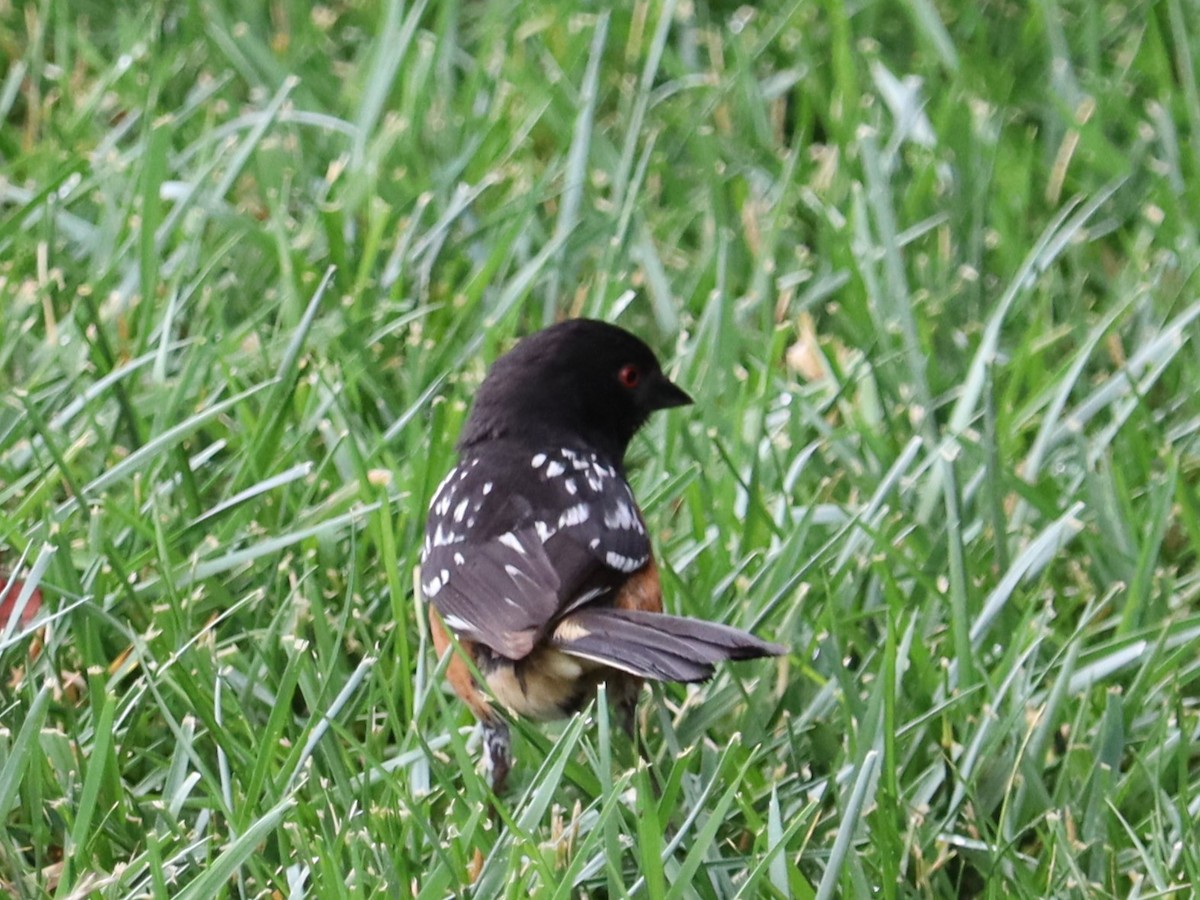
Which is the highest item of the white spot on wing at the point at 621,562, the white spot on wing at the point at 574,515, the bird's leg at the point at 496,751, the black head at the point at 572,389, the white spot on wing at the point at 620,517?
the black head at the point at 572,389

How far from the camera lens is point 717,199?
497 cm

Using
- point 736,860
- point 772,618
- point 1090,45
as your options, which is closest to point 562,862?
point 736,860

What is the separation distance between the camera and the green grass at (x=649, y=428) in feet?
9.92

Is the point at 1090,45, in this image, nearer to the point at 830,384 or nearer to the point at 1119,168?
the point at 1119,168

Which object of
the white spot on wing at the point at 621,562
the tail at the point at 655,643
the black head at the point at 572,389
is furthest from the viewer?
the black head at the point at 572,389

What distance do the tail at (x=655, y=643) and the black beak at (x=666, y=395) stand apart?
89 cm

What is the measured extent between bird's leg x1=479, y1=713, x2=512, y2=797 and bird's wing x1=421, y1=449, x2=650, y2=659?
0.22 m

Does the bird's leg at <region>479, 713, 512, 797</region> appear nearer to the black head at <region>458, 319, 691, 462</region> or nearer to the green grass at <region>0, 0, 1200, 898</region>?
the green grass at <region>0, 0, 1200, 898</region>

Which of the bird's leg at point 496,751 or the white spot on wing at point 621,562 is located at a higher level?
the white spot on wing at point 621,562

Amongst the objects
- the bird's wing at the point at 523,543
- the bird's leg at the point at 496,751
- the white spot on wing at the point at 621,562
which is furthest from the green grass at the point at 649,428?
the white spot on wing at the point at 621,562

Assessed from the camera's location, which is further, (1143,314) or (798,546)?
(1143,314)

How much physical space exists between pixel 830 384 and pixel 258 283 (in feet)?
5.10

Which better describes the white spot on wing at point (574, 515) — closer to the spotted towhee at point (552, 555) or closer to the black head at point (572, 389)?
the spotted towhee at point (552, 555)

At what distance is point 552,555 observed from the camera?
Answer: 10.6 feet
